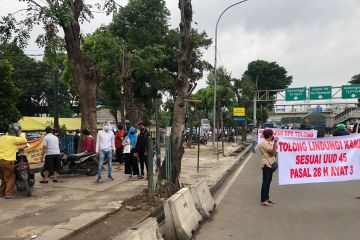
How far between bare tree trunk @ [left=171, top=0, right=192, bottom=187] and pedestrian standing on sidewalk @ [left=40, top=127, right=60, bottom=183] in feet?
11.8

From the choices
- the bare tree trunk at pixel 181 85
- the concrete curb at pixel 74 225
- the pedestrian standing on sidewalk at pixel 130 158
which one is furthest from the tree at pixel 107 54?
the concrete curb at pixel 74 225

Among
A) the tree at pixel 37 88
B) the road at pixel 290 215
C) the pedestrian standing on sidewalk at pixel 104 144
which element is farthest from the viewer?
the tree at pixel 37 88

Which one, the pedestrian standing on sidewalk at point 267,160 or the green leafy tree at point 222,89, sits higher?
the green leafy tree at point 222,89

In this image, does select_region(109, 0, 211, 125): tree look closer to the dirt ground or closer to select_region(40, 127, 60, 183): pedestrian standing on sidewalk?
select_region(40, 127, 60, 183): pedestrian standing on sidewalk

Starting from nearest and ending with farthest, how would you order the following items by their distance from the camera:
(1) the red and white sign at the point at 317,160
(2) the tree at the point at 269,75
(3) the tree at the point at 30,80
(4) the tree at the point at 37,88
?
(1) the red and white sign at the point at 317,160, (3) the tree at the point at 30,80, (4) the tree at the point at 37,88, (2) the tree at the point at 269,75

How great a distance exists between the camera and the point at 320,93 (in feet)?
152

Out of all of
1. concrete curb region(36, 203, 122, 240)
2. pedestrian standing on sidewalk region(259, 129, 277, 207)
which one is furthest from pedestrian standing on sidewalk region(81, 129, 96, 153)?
pedestrian standing on sidewalk region(259, 129, 277, 207)

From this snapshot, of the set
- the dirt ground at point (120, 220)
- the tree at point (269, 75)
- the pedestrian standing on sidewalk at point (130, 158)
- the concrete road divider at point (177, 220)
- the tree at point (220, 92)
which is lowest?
the dirt ground at point (120, 220)

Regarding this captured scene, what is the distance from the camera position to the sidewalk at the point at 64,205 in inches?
287

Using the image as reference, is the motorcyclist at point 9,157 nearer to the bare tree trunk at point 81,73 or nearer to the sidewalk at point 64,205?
the sidewalk at point 64,205

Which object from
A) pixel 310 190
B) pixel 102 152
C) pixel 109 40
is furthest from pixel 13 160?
pixel 109 40

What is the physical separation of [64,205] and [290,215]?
453 centimetres

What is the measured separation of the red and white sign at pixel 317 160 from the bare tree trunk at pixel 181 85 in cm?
242

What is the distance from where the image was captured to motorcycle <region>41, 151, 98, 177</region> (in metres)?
13.8
